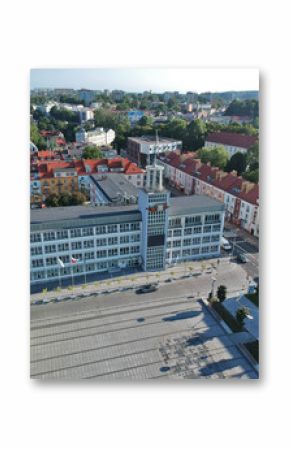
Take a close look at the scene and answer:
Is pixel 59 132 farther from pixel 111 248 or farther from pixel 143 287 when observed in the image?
pixel 143 287

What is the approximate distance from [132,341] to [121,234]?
10.4 metres

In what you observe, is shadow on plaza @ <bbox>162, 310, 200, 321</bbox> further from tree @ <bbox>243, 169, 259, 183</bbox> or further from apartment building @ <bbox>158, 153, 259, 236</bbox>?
tree @ <bbox>243, 169, 259, 183</bbox>

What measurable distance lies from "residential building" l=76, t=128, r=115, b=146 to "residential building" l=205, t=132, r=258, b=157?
20895 mm

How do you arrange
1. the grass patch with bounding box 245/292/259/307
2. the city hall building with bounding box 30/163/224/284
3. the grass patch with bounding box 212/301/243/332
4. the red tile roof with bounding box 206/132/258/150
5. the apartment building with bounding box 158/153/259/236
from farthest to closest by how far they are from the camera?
the red tile roof with bounding box 206/132/258/150 → the apartment building with bounding box 158/153/259/236 → the city hall building with bounding box 30/163/224/284 → the grass patch with bounding box 245/292/259/307 → the grass patch with bounding box 212/301/243/332

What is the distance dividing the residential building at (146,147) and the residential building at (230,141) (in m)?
5.93

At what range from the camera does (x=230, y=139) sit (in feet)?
200

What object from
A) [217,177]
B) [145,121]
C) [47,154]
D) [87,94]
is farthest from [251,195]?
[145,121]

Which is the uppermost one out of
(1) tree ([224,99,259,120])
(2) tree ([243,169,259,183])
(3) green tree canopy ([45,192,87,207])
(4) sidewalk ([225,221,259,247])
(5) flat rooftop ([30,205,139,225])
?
(1) tree ([224,99,259,120])

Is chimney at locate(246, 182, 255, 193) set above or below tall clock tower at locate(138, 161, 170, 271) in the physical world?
→ above

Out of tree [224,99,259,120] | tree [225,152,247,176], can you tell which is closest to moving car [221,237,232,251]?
tree [224,99,259,120]

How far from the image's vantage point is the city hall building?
30203 mm

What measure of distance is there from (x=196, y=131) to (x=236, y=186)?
26869mm

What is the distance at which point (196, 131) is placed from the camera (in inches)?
2670

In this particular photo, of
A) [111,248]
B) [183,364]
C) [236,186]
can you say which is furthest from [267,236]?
[236,186]
